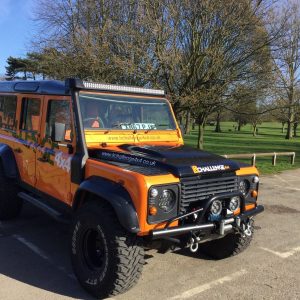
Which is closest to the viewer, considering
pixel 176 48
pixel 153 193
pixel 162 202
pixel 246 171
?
pixel 153 193

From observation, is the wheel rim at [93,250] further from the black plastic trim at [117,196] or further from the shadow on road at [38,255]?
the black plastic trim at [117,196]

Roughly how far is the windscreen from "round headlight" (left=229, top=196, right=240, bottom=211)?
1658 millimetres

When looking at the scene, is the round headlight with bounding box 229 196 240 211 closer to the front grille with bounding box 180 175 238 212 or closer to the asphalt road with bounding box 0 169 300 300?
the front grille with bounding box 180 175 238 212

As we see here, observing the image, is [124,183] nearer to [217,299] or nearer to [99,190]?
[99,190]

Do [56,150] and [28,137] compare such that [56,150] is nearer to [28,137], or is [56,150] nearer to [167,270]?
[28,137]

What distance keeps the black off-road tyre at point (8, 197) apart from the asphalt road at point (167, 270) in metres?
0.18

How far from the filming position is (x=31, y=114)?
19.1ft

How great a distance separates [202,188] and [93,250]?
131 cm

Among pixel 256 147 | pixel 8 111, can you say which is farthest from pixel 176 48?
pixel 256 147

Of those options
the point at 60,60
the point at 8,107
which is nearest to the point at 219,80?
the point at 60,60

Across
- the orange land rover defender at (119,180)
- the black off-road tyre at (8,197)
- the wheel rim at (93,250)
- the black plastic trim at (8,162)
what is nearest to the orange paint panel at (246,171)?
the orange land rover defender at (119,180)

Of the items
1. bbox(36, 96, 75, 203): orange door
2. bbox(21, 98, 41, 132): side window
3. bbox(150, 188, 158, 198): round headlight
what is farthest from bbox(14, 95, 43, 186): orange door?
bbox(150, 188, 158, 198): round headlight

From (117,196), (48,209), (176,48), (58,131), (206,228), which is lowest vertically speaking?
(48,209)

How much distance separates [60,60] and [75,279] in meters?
10.8
